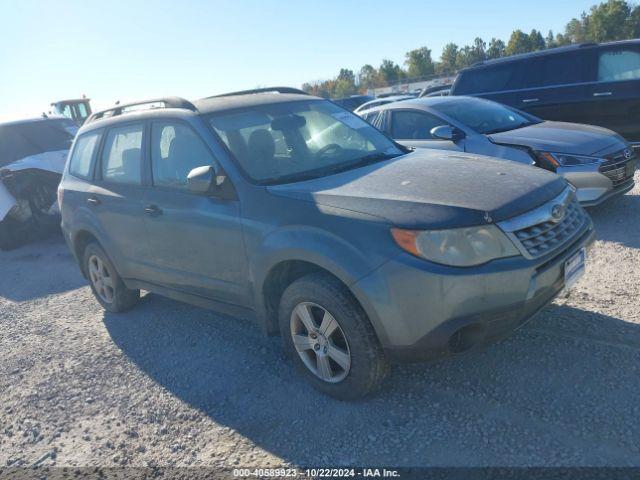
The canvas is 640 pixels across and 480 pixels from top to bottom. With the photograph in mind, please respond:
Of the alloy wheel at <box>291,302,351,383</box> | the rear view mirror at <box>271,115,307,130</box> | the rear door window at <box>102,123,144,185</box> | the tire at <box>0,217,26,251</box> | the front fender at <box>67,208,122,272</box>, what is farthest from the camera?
the tire at <box>0,217,26,251</box>

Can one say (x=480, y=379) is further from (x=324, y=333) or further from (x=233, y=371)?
(x=233, y=371)

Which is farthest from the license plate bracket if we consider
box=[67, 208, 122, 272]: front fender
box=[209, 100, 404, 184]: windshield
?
box=[67, 208, 122, 272]: front fender

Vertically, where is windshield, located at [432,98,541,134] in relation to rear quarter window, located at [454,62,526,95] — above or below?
below

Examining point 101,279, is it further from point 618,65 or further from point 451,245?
point 618,65

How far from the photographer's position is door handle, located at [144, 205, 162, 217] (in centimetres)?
394

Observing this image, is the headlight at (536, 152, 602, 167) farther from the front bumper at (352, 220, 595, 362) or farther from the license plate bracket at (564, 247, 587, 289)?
the front bumper at (352, 220, 595, 362)

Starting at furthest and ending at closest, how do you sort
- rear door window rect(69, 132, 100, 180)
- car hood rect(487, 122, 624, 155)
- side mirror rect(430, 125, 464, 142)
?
side mirror rect(430, 125, 464, 142) < car hood rect(487, 122, 624, 155) < rear door window rect(69, 132, 100, 180)

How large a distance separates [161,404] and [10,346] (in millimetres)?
2300

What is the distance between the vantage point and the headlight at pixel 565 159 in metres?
5.69

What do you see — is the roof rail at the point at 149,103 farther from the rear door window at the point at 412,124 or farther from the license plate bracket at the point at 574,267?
the rear door window at the point at 412,124

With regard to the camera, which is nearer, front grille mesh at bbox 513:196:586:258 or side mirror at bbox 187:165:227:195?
front grille mesh at bbox 513:196:586:258

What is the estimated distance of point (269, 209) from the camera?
10.5 feet

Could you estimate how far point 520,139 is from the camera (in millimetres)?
6086

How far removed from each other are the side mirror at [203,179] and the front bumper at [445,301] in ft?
4.14
